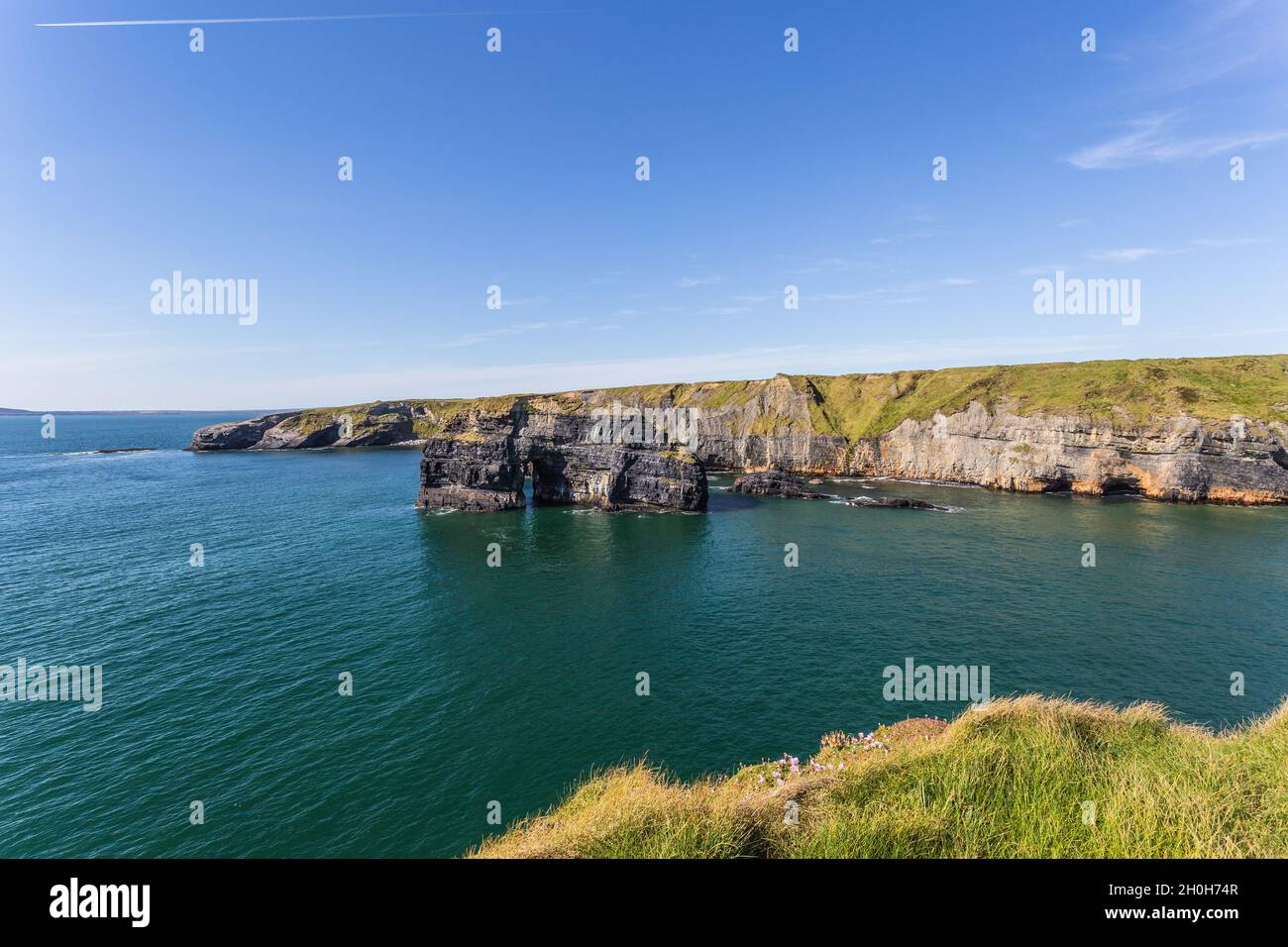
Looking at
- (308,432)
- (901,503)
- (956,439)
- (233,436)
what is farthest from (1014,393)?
(233,436)

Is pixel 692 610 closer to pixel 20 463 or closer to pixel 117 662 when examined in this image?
pixel 117 662

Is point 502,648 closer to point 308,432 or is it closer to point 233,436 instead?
point 308,432

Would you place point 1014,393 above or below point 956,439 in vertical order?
above

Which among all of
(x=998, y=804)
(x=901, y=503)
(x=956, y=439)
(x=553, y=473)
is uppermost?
(x=956, y=439)

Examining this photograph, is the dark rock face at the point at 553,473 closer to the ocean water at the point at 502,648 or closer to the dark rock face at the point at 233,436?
the ocean water at the point at 502,648

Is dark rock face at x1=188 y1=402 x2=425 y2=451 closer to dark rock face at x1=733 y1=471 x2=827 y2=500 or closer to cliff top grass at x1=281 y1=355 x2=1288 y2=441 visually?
cliff top grass at x1=281 y1=355 x2=1288 y2=441
